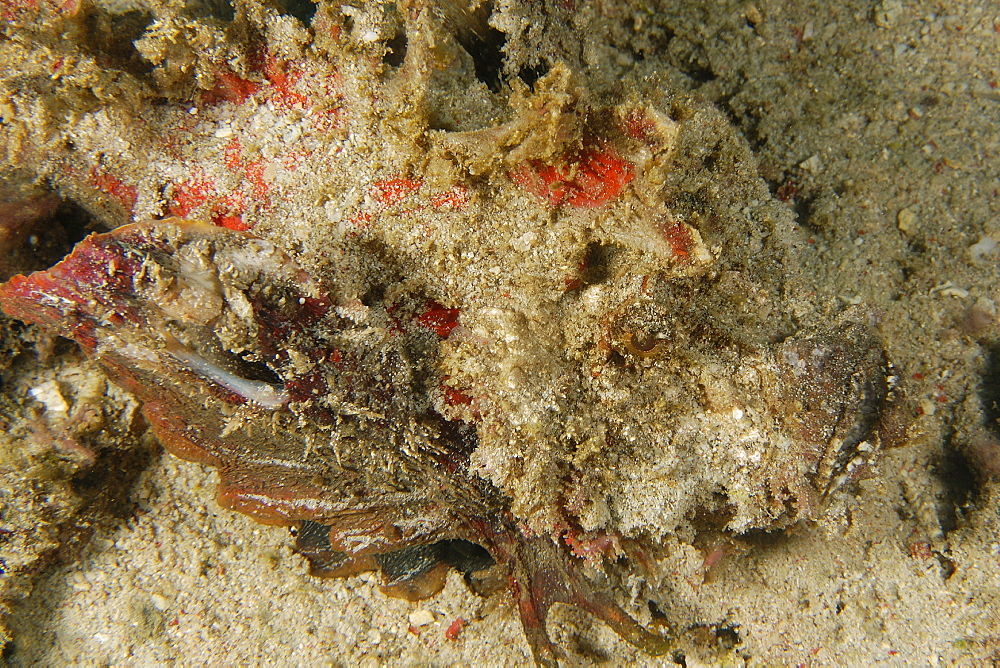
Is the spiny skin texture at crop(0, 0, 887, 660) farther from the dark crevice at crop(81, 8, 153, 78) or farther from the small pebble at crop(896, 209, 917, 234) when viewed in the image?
the small pebble at crop(896, 209, 917, 234)

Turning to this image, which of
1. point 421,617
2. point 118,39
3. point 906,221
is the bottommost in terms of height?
point 421,617

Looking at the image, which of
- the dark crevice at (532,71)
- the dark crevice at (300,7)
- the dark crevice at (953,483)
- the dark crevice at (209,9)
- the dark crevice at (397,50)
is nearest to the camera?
the dark crevice at (397,50)

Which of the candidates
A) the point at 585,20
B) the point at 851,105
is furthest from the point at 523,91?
the point at 851,105

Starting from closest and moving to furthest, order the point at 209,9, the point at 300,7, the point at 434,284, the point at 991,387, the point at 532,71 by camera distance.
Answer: the point at 434,284 → the point at 209,9 → the point at 532,71 → the point at 300,7 → the point at 991,387

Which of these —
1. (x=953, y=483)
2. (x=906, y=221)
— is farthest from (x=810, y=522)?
(x=906, y=221)

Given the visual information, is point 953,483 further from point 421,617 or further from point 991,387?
point 421,617

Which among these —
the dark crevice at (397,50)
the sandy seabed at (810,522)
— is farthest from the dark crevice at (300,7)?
the sandy seabed at (810,522)

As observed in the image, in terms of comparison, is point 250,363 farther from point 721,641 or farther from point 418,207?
point 721,641

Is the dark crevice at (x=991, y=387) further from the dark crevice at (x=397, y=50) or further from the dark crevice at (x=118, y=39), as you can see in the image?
the dark crevice at (x=118, y=39)

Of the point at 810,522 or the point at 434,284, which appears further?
the point at 810,522

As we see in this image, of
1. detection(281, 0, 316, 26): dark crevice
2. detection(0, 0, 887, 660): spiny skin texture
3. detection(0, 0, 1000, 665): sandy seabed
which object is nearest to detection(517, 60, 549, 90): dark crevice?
detection(0, 0, 887, 660): spiny skin texture

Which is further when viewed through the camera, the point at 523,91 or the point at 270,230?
the point at 270,230
